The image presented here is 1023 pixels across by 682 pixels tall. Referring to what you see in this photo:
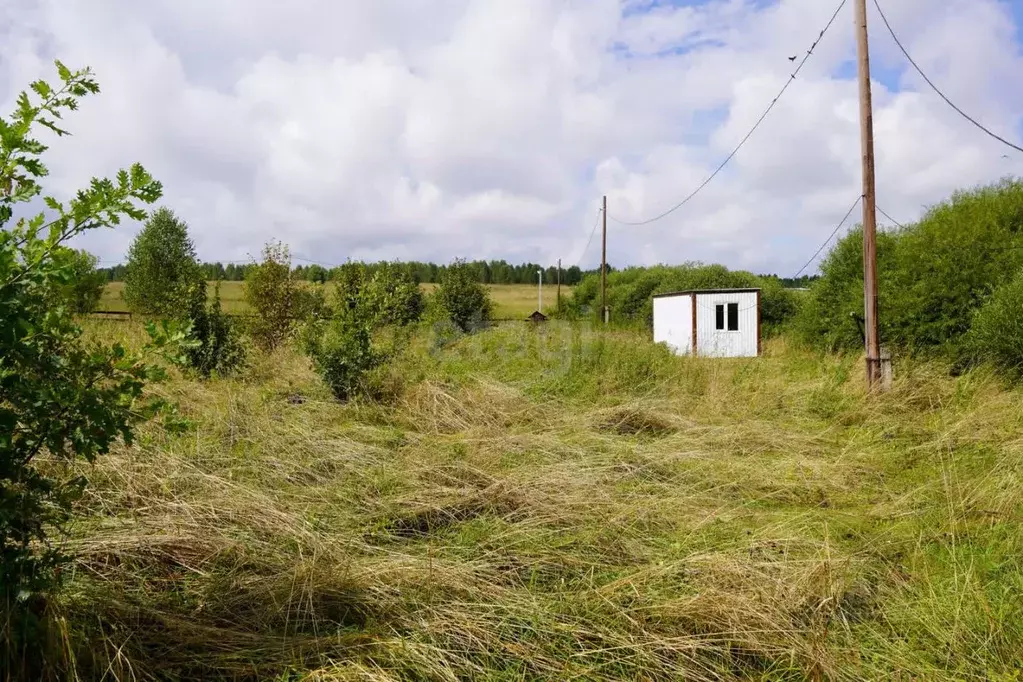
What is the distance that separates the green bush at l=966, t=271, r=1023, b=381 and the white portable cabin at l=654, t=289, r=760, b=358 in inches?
360

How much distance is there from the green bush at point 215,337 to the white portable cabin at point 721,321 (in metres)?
12.1

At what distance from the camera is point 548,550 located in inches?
143

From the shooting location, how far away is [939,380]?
31.2 ft

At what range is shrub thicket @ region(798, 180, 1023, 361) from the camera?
35.9ft

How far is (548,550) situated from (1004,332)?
842cm

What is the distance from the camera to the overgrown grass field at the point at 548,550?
2627 mm

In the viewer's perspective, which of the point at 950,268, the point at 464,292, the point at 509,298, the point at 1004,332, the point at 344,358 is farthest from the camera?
the point at 509,298

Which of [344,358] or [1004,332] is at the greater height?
[1004,332]

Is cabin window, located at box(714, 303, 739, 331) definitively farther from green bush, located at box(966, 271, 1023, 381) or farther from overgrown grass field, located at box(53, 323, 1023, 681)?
overgrown grass field, located at box(53, 323, 1023, 681)

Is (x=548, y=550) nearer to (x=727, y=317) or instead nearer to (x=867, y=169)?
(x=867, y=169)

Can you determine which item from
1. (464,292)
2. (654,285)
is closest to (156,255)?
(464,292)

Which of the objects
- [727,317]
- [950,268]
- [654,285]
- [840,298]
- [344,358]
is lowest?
[344,358]

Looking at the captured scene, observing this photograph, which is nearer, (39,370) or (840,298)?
(39,370)

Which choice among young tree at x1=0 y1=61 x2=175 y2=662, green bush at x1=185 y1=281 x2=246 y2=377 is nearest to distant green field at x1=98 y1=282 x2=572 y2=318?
green bush at x1=185 y1=281 x2=246 y2=377
